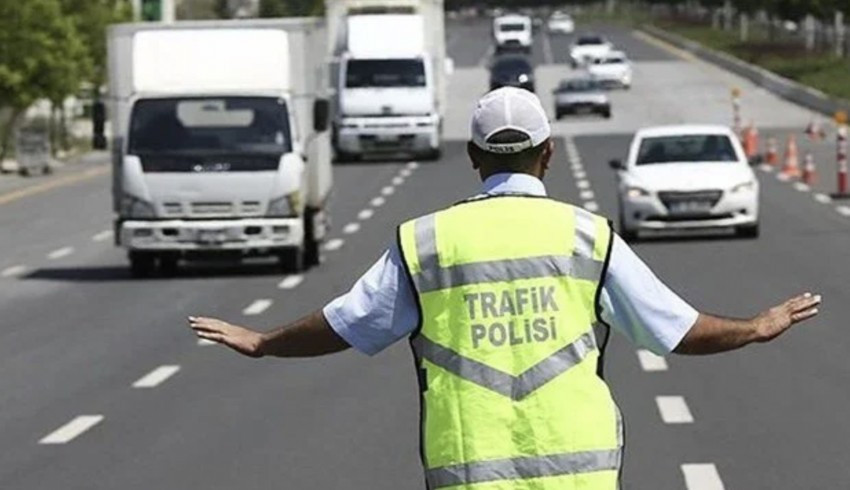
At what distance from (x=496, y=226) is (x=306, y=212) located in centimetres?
2277

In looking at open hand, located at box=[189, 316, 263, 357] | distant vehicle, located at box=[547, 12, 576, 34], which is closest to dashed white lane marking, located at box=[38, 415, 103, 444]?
open hand, located at box=[189, 316, 263, 357]

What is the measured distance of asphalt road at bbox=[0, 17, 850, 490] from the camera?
1354cm

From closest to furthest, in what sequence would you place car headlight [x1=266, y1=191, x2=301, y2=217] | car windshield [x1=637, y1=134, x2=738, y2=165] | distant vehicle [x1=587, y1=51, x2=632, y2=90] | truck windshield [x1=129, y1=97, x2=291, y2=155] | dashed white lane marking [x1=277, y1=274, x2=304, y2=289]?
dashed white lane marking [x1=277, y1=274, x2=304, y2=289]
car headlight [x1=266, y1=191, x2=301, y2=217]
truck windshield [x1=129, y1=97, x2=291, y2=155]
car windshield [x1=637, y1=134, x2=738, y2=165]
distant vehicle [x1=587, y1=51, x2=632, y2=90]

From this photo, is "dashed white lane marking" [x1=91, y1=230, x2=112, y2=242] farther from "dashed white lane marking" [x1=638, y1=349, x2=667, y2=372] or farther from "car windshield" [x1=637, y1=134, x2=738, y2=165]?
"dashed white lane marking" [x1=638, y1=349, x2=667, y2=372]

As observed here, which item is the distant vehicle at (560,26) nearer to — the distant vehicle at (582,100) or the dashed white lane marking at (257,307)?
the distant vehicle at (582,100)

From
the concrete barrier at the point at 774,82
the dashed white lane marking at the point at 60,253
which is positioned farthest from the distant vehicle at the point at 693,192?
the concrete barrier at the point at 774,82

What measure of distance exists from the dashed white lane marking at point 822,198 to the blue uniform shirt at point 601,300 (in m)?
33.7

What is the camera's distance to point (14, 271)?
29703mm

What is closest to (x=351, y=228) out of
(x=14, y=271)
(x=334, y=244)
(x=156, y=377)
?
(x=334, y=244)

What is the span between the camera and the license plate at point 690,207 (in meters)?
31.3

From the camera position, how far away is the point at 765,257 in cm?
2897

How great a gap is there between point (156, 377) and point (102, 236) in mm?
17193

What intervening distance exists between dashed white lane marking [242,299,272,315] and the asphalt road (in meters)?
0.11

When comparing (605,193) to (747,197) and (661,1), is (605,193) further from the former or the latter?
(661,1)
